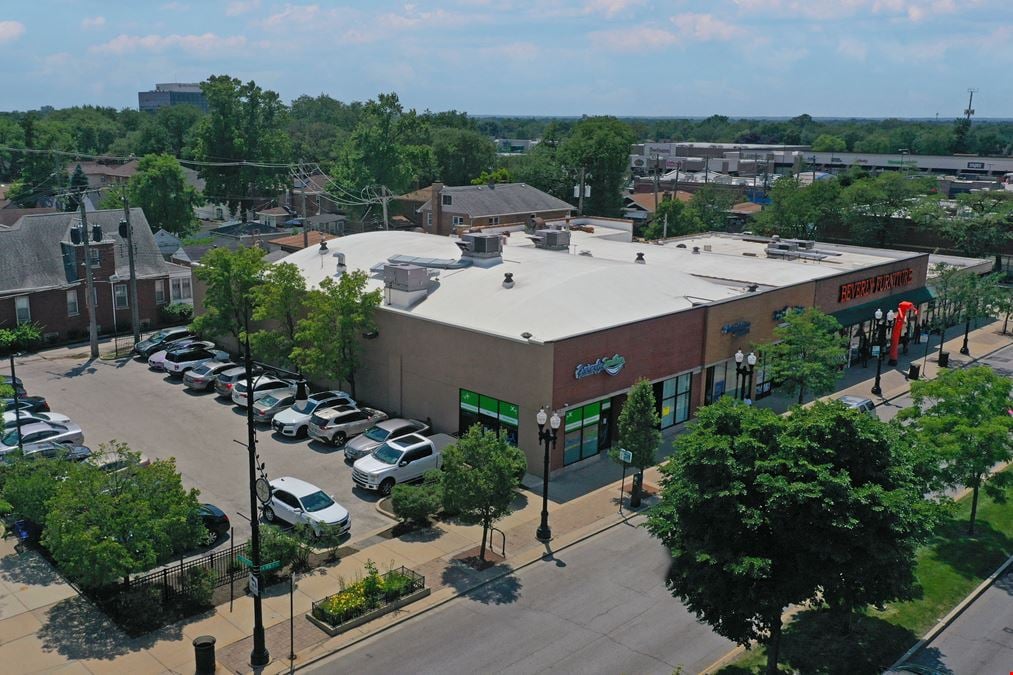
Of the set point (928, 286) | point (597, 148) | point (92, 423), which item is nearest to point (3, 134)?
point (597, 148)

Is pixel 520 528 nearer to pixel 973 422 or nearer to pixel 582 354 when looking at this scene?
pixel 582 354

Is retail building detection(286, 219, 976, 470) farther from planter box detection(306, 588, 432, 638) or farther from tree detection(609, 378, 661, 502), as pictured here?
planter box detection(306, 588, 432, 638)

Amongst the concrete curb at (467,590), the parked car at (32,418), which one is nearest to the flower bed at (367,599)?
the concrete curb at (467,590)

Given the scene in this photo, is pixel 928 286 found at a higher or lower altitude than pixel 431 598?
higher

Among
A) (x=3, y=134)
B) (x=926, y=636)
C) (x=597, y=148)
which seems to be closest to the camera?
(x=926, y=636)

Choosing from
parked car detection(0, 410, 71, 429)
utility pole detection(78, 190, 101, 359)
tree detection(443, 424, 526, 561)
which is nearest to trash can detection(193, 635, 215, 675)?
tree detection(443, 424, 526, 561)

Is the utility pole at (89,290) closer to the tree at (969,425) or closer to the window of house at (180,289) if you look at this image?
the window of house at (180,289)

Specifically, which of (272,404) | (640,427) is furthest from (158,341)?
(640,427)

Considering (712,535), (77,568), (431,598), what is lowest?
(431,598)

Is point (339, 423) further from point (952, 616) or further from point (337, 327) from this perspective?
point (952, 616)
